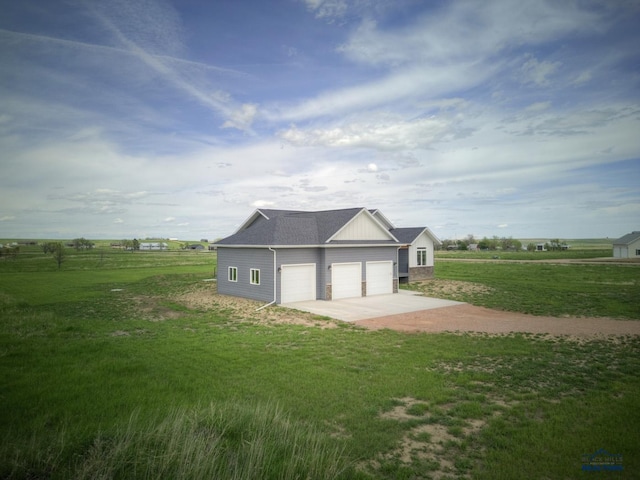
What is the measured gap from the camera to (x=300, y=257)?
22.5 m

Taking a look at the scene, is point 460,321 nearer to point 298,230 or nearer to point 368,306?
point 368,306

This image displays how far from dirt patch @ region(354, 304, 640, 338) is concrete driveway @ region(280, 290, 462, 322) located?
1018mm

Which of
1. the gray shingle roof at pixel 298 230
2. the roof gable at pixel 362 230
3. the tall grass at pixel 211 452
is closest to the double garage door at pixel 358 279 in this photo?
the roof gable at pixel 362 230

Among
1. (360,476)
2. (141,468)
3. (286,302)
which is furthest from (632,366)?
(286,302)

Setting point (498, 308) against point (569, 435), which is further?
point (498, 308)

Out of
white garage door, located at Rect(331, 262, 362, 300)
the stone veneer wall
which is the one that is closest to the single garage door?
white garage door, located at Rect(331, 262, 362, 300)

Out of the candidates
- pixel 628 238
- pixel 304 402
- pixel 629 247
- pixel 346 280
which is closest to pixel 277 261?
pixel 346 280

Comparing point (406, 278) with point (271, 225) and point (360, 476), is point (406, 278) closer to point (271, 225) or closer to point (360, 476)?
point (271, 225)

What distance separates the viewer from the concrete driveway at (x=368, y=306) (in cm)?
1849

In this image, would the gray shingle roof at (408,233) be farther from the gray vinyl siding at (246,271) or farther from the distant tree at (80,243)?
the distant tree at (80,243)

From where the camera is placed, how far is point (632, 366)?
32.8 feet

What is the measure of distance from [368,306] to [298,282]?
14.7 ft

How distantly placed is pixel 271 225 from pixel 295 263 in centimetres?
345

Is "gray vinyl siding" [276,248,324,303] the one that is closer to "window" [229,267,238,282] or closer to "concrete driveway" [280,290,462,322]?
"concrete driveway" [280,290,462,322]
